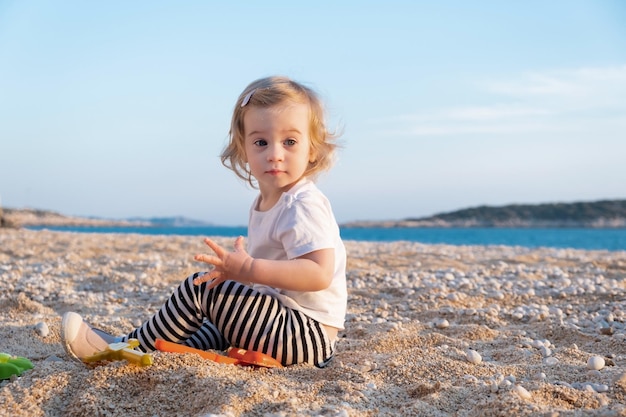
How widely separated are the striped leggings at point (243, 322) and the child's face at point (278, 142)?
60 cm

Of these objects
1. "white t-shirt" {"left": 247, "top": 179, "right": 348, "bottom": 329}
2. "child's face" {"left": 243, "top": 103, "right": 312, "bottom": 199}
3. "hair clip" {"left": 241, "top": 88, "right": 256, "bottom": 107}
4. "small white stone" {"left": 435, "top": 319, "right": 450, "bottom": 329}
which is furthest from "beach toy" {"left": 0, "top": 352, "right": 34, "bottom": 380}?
"small white stone" {"left": 435, "top": 319, "right": 450, "bottom": 329}

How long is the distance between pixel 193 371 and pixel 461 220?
3198 inches

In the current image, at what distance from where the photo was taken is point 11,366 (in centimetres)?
263

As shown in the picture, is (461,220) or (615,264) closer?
(615,264)

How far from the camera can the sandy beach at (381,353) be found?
2.27m

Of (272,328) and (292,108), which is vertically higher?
(292,108)

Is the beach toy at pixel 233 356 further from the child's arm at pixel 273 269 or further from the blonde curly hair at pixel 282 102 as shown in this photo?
the blonde curly hair at pixel 282 102

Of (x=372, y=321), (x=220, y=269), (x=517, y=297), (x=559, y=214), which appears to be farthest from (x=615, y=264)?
(x=559, y=214)

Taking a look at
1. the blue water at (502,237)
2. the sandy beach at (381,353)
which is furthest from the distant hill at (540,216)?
the sandy beach at (381,353)

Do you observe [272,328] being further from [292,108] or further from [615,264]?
[615,264]

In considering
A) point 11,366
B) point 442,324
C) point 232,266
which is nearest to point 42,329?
point 11,366

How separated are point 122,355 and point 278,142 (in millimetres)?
1240

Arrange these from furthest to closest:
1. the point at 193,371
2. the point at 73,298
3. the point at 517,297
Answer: the point at 517,297 < the point at 73,298 < the point at 193,371

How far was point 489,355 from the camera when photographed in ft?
11.0
